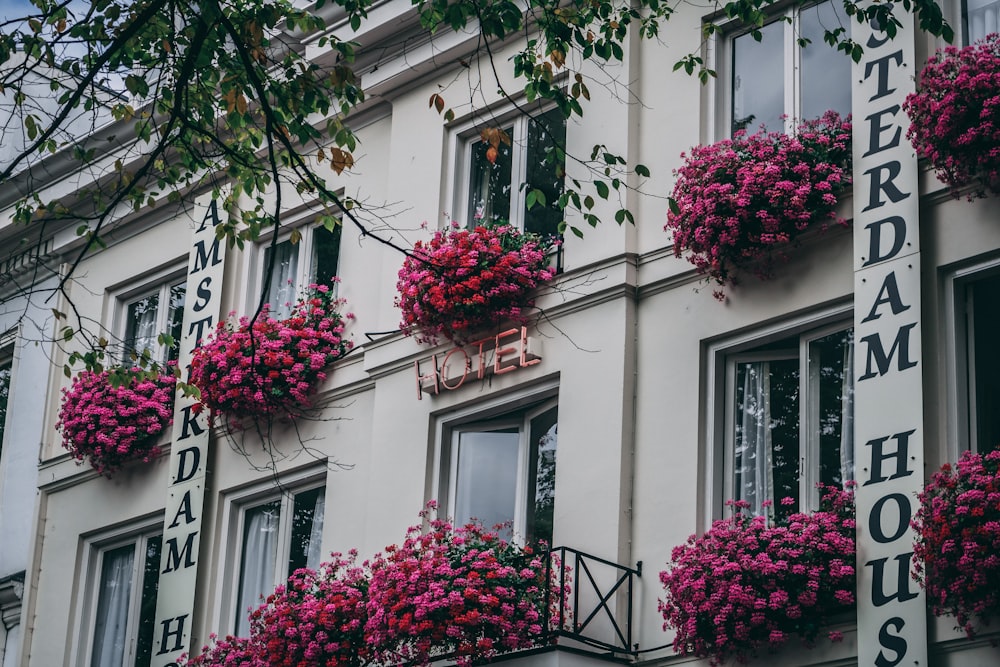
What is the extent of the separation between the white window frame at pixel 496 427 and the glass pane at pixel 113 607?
535cm

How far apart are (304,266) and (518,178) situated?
3.46 m

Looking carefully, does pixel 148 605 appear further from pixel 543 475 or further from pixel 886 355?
pixel 886 355

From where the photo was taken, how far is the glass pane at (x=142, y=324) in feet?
73.2

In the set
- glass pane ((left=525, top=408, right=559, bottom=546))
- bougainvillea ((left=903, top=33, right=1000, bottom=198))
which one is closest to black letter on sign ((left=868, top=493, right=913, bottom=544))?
bougainvillea ((left=903, top=33, right=1000, bottom=198))

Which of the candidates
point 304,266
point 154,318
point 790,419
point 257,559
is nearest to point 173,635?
point 257,559

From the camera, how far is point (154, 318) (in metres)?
22.4

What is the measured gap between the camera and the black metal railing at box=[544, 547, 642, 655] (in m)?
14.4

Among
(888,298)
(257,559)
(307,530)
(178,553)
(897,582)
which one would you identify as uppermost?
(888,298)

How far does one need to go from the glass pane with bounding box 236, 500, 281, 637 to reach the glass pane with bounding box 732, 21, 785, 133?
6899 mm

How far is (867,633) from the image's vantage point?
12695 millimetres

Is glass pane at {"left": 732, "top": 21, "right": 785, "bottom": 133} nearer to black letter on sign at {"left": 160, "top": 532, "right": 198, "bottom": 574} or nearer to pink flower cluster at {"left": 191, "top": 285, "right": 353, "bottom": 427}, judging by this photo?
pink flower cluster at {"left": 191, "top": 285, "right": 353, "bottom": 427}

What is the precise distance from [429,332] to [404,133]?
3.08m

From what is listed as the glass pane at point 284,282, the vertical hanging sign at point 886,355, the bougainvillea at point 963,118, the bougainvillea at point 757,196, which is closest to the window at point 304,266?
the glass pane at point 284,282

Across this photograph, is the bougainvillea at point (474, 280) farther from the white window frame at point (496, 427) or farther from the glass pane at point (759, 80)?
the glass pane at point (759, 80)
